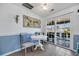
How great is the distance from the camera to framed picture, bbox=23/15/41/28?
2.05 meters

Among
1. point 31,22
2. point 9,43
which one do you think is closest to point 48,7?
point 31,22

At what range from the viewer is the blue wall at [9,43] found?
2.00 metres

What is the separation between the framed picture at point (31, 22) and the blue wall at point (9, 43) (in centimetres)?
37

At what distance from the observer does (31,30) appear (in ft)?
6.82

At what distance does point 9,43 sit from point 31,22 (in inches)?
28.8

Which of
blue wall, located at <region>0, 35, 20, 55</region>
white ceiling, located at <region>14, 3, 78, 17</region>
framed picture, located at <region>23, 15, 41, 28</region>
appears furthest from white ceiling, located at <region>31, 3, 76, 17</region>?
blue wall, located at <region>0, 35, 20, 55</region>

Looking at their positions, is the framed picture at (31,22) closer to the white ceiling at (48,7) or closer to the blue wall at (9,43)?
the white ceiling at (48,7)

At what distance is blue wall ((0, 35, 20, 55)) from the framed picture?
14.4 inches

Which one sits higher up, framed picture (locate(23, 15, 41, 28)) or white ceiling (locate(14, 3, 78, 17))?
white ceiling (locate(14, 3, 78, 17))

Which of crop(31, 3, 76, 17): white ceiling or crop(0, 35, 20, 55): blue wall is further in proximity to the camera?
crop(0, 35, 20, 55): blue wall

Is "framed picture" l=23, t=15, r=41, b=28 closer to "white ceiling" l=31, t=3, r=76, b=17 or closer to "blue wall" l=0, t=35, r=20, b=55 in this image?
"white ceiling" l=31, t=3, r=76, b=17

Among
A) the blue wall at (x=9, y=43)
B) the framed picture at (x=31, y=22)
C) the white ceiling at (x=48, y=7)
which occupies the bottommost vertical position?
the blue wall at (x=9, y=43)

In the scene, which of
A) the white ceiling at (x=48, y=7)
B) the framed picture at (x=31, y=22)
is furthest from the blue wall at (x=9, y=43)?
the white ceiling at (x=48, y=7)

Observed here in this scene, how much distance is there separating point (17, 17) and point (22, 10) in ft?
0.64
